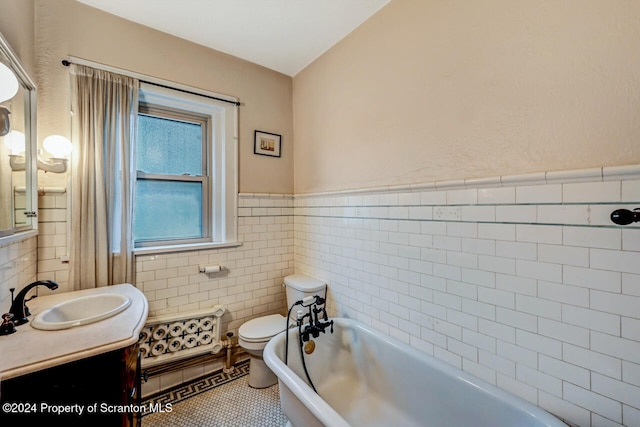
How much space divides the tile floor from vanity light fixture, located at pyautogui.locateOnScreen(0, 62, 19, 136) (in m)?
1.81

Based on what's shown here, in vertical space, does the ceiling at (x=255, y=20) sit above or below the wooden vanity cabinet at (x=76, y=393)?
above

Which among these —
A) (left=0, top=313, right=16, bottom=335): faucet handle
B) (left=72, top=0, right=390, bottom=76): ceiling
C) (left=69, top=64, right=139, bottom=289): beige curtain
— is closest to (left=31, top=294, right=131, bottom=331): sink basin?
(left=0, top=313, right=16, bottom=335): faucet handle

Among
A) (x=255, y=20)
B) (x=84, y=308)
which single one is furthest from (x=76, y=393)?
(x=255, y=20)

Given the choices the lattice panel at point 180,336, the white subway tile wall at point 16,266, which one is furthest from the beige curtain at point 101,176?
the lattice panel at point 180,336

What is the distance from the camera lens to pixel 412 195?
1613 millimetres

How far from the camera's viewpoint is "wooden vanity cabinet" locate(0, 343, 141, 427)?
→ 35.5 inches

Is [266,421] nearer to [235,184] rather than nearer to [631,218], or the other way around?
[235,184]

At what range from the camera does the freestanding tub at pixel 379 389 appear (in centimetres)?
117

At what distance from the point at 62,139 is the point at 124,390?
148cm

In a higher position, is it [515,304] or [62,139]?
[62,139]

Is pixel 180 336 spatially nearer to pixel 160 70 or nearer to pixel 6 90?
pixel 6 90

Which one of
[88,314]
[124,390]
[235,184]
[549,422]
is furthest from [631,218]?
[88,314]

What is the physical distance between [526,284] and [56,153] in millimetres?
2624

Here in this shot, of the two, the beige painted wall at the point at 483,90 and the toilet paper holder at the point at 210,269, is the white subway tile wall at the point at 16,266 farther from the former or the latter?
the beige painted wall at the point at 483,90
